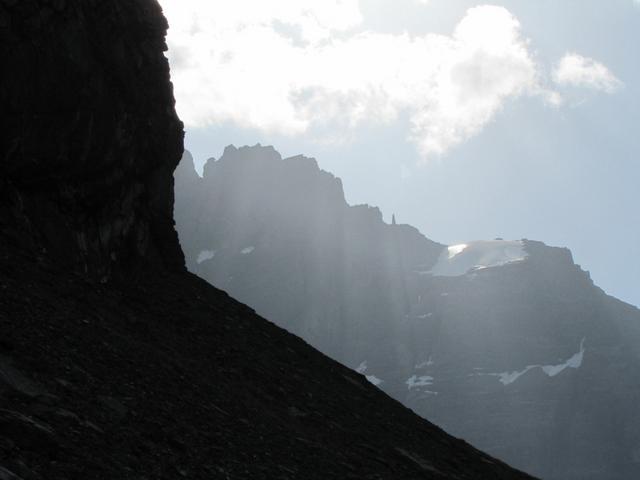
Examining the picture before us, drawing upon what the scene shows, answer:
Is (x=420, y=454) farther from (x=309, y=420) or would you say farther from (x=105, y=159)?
(x=105, y=159)

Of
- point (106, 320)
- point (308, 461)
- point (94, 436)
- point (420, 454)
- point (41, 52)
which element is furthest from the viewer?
point (420, 454)

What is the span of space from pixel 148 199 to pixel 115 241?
225 inches

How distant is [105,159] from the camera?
1120 inches

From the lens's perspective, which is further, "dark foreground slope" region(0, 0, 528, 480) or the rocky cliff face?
the rocky cliff face

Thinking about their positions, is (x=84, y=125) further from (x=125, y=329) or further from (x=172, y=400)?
(x=172, y=400)

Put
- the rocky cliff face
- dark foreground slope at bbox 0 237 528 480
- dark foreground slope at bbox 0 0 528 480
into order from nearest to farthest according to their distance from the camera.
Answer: dark foreground slope at bbox 0 237 528 480 < dark foreground slope at bbox 0 0 528 480 < the rocky cliff face

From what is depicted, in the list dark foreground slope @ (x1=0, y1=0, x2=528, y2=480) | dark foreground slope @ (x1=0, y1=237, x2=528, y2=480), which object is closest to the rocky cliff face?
dark foreground slope @ (x1=0, y1=0, x2=528, y2=480)

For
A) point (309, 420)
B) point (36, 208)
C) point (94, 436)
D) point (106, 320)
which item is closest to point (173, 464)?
point (94, 436)

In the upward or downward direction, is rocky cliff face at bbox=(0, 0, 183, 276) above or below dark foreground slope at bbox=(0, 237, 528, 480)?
above

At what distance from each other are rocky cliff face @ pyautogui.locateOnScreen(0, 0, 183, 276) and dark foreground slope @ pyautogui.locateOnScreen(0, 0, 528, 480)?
0.25 ft

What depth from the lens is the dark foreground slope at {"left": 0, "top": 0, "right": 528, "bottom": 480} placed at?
45.4 feet

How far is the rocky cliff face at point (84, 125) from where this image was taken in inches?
916

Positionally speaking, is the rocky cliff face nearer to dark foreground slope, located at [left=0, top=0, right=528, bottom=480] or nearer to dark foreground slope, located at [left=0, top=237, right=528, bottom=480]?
dark foreground slope, located at [left=0, top=0, right=528, bottom=480]

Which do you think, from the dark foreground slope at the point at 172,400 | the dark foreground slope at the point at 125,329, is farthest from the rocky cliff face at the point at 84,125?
the dark foreground slope at the point at 172,400
